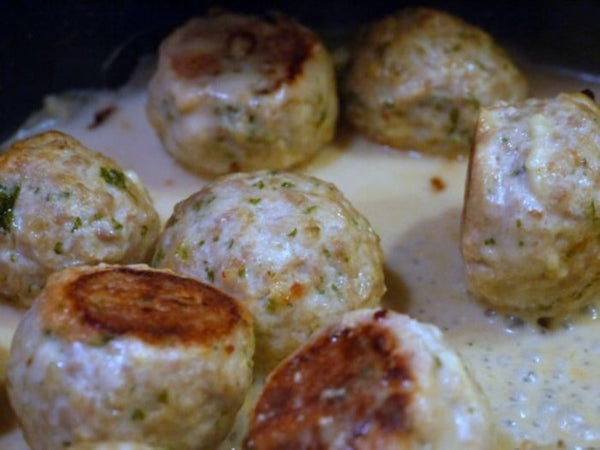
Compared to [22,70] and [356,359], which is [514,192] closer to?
[356,359]

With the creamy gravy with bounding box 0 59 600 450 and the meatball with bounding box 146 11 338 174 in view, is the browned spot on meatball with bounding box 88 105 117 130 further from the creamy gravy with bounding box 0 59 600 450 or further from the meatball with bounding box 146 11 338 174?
the meatball with bounding box 146 11 338 174

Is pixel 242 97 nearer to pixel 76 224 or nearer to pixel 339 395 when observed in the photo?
pixel 76 224

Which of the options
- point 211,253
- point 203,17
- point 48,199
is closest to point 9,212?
point 48,199

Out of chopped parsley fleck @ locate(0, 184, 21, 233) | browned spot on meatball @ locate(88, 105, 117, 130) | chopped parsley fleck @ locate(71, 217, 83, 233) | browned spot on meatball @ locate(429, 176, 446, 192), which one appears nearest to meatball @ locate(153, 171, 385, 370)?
chopped parsley fleck @ locate(71, 217, 83, 233)

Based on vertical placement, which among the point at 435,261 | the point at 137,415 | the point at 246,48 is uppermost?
the point at 246,48

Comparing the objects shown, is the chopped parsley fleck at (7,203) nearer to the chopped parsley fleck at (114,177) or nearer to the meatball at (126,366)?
the chopped parsley fleck at (114,177)

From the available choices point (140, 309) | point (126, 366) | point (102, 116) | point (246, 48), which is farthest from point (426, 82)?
point (126, 366)

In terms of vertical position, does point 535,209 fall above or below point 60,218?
above
